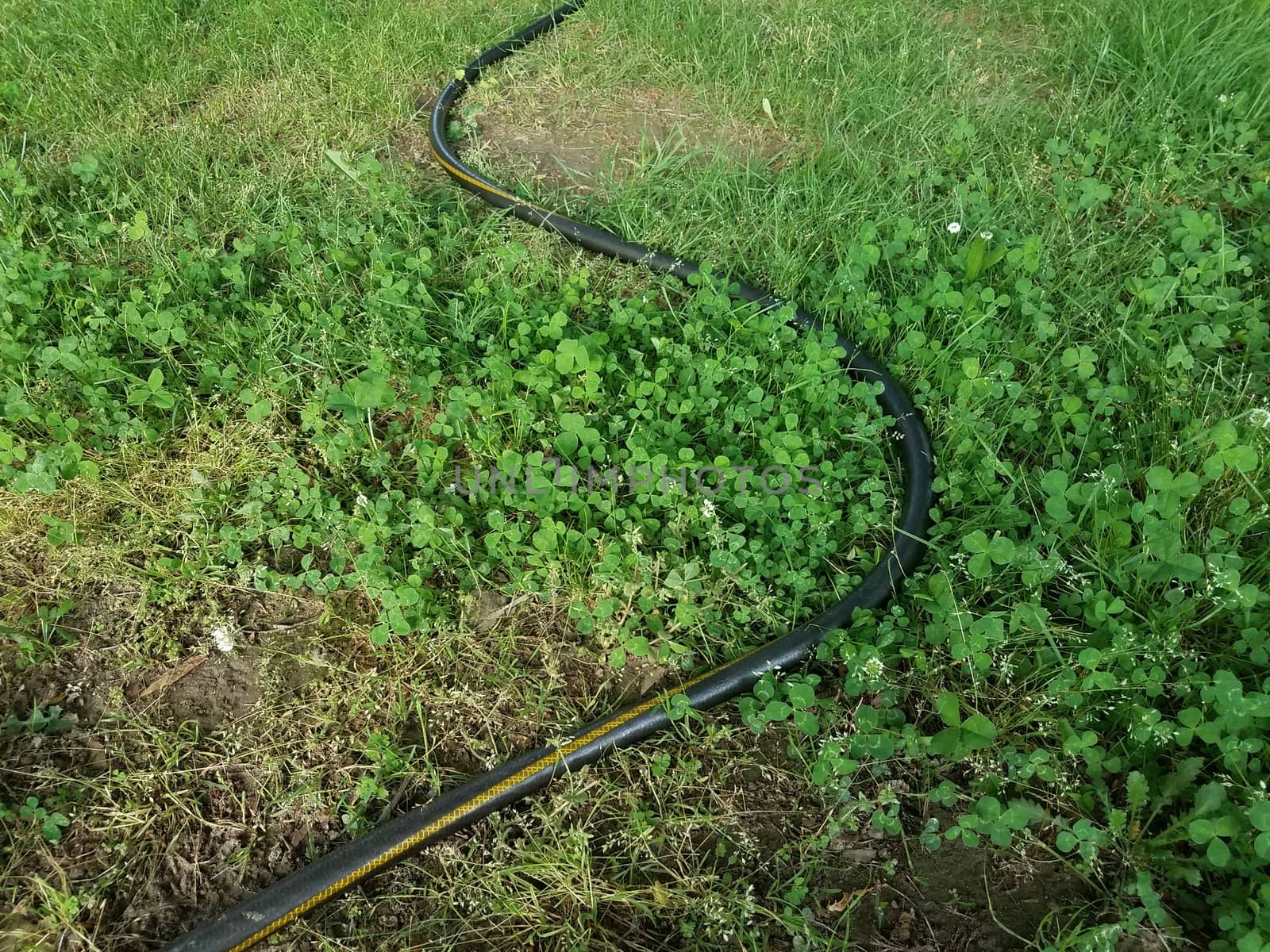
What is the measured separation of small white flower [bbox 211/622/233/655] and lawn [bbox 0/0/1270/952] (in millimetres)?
14

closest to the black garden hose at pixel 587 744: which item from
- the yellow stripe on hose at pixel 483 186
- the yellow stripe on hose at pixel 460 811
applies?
the yellow stripe on hose at pixel 460 811

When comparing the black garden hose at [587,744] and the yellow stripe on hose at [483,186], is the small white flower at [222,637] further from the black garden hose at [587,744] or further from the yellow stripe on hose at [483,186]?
the yellow stripe on hose at [483,186]

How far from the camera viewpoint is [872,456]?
8.02 feet

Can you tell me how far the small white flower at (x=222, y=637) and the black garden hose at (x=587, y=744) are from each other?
2.22 ft

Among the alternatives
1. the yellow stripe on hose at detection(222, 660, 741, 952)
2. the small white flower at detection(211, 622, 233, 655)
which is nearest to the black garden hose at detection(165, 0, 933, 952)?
the yellow stripe on hose at detection(222, 660, 741, 952)

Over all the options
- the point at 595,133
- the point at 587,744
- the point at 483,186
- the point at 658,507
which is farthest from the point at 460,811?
the point at 595,133

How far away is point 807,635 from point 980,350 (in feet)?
4.00

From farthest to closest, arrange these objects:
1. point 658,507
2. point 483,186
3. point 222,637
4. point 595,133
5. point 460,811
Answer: point 595,133, point 483,186, point 658,507, point 222,637, point 460,811

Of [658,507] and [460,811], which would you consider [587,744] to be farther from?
[658,507]

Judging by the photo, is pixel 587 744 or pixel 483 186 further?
pixel 483 186

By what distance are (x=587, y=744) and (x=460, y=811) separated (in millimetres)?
336

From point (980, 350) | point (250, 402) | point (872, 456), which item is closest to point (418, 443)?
point (250, 402)

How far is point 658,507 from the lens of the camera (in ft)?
7.57

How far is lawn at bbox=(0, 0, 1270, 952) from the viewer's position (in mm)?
1781
